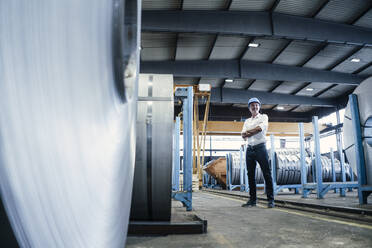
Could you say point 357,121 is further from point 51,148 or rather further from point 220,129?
point 220,129

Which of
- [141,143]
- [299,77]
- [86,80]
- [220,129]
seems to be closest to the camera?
[86,80]

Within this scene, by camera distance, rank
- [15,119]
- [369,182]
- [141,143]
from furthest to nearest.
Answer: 1. [369,182]
2. [141,143]
3. [15,119]

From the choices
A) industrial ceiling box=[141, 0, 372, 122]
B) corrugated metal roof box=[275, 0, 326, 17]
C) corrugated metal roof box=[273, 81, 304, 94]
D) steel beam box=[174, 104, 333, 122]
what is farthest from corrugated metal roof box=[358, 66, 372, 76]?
steel beam box=[174, 104, 333, 122]

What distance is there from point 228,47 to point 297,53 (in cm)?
235

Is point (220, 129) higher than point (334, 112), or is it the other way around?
point (334, 112)

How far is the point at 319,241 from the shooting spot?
1562 millimetres

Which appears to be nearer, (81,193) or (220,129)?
(81,193)

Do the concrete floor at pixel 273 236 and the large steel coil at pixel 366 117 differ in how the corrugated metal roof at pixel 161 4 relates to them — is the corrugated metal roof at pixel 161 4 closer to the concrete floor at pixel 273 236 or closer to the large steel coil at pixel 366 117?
the large steel coil at pixel 366 117

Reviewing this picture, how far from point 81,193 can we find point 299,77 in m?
11.3

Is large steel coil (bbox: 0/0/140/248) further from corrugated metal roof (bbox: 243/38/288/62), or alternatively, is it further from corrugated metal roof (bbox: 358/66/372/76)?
corrugated metal roof (bbox: 358/66/372/76)

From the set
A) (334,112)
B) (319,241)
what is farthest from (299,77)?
(319,241)

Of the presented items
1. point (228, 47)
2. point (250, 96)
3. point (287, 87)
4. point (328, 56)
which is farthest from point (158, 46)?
point (287, 87)

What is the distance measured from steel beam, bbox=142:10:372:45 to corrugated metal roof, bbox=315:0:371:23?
0.18m

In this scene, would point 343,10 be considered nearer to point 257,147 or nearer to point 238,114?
point 257,147
